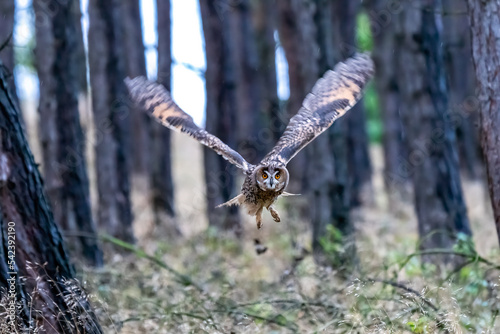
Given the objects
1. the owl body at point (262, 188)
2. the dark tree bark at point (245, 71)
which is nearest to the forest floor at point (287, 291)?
the owl body at point (262, 188)

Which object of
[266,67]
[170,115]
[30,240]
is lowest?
[30,240]

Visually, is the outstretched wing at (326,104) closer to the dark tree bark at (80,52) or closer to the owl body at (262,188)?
the owl body at (262,188)

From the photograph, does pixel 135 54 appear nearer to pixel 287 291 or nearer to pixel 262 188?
pixel 287 291

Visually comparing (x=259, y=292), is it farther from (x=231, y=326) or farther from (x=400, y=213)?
(x=400, y=213)

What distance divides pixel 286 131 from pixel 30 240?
2.28 metres

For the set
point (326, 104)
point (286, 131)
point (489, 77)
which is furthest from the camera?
point (326, 104)

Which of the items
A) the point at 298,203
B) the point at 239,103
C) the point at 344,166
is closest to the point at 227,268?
the point at 344,166

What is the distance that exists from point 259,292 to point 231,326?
1.94 meters

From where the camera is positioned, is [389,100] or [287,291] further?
[389,100]

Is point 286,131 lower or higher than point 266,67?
lower

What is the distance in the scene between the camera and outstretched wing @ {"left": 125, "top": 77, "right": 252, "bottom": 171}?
566 centimetres

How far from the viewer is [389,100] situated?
18922 mm

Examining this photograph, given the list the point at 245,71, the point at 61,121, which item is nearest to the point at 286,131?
the point at 61,121

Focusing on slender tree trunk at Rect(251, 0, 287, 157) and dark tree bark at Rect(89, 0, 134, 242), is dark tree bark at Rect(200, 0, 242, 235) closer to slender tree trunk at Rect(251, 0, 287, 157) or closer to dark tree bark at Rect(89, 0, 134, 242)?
dark tree bark at Rect(89, 0, 134, 242)
